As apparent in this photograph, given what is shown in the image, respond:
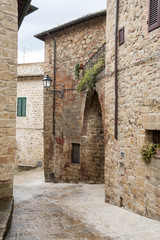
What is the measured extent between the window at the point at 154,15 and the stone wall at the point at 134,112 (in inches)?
4.7

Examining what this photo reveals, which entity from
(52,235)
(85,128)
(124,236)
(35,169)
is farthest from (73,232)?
(35,169)

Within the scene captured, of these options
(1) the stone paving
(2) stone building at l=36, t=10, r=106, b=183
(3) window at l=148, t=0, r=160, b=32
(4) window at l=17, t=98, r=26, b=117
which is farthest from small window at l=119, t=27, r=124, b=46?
(4) window at l=17, t=98, r=26, b=117

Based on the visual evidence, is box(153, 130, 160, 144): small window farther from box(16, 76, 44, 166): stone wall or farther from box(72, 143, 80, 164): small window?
box(16, 76, 44, 166): stone wall

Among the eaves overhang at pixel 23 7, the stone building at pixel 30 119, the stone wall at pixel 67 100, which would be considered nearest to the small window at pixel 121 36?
the eaves overhang at pixel 23 7

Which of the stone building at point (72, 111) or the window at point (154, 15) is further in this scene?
the stone building at point (72, 111)

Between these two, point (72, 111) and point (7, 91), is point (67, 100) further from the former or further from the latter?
point (7, 91)

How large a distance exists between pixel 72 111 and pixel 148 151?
678 cm

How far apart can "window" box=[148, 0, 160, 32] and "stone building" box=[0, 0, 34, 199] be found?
2.75m

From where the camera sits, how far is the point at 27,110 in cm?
1864

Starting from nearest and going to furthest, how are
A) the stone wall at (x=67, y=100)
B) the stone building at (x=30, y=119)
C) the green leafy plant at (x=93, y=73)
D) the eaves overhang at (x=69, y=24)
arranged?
1. the green leafy plant at (x=93, y=73)
2. the eaves overhang at (x=69, y=24)
3. the stone wall at (x=67, y=100)
4. the stone building at (x=30, y=119)

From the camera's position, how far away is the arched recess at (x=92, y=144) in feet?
33.3

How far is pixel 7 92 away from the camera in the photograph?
5.21 m

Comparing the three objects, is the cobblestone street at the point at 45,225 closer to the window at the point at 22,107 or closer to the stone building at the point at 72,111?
the stone building at the point at 72,111

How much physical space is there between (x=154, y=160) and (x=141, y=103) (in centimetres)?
121
